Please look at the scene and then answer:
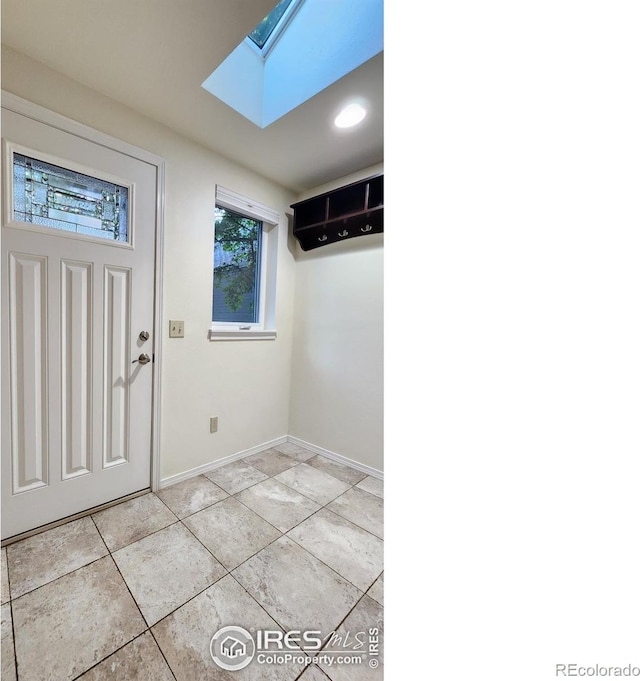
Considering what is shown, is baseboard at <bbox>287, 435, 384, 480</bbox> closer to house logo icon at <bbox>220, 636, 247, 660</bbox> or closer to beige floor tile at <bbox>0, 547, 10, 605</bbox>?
house logo icon at <bbox>220, 636, 247, 660</bbox>

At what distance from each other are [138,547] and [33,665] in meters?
0.47

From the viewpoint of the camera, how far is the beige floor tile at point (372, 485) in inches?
76.4

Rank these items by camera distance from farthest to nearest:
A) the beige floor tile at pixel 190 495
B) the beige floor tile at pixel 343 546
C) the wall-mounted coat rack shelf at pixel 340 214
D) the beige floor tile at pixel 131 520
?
1. the wall-mounted coat rack shelf at pixel 340 214
2. the beige floor tile at pixel 190 495
3. the beige floor tile at pixel 131 520
4. the beige floor tile at pixel 343 546

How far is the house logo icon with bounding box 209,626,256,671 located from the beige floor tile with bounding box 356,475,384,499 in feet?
3.65

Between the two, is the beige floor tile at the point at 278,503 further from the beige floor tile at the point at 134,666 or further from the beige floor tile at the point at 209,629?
the beige floor tile at the point at 134,666

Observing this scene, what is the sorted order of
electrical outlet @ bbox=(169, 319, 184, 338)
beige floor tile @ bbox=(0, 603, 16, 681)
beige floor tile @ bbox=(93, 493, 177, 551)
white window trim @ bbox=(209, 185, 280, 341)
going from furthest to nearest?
white window trim @ bbox=(209, 185, 280, 341) < electrical outlet @ bbox=(169, 319, 184, 338) < beige floor tile @ bbox=(93, 493, 177, 551) < beige floor tile @ bbox=(0, 603, 16, 681)

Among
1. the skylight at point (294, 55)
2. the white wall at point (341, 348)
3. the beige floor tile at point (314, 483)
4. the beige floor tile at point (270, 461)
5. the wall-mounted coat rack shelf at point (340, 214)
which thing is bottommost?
the beige floor tile at point (314, 483)

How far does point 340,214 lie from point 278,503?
2056mm

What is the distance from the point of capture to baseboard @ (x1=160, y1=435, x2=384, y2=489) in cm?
193

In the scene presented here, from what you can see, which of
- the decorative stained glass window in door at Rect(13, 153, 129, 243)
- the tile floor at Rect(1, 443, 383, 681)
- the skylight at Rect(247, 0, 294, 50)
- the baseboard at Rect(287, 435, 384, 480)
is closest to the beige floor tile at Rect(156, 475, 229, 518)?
the tile floor at Rect(1, 443, 383, 681)

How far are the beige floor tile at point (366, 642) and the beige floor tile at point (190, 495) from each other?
1.01m

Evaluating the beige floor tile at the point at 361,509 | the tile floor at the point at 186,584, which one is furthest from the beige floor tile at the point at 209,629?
the beige floor tile at the point at 361,509
